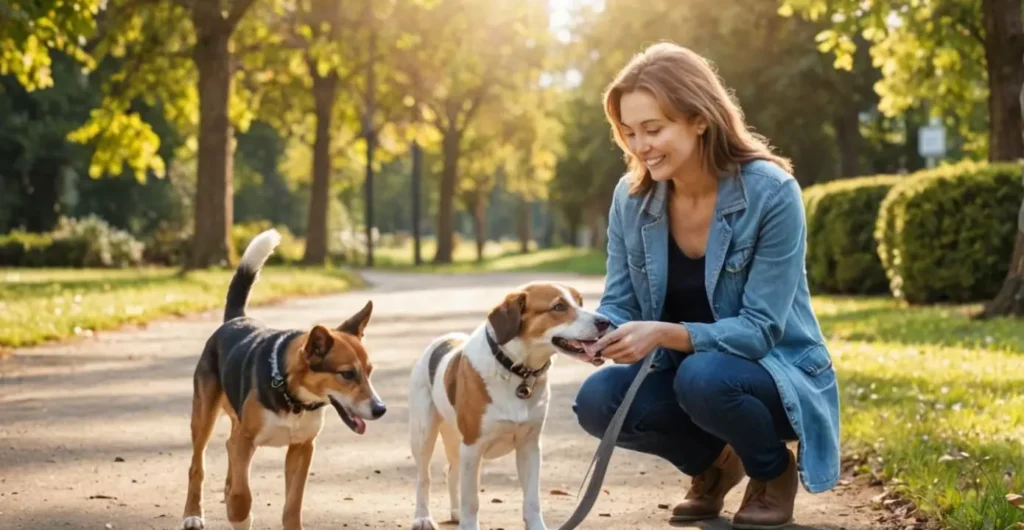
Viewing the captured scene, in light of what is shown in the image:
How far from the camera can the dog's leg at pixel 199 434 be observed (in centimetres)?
583

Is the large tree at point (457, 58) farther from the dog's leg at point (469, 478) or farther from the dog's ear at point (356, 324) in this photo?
the dog's leg at point (469, 478)

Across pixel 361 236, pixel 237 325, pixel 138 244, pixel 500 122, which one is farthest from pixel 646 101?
pixel 361 236

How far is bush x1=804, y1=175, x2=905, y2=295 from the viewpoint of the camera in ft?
72.1

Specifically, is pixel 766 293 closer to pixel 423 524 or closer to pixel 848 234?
pixel 423 524

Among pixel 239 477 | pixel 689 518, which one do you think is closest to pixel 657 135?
pixel 689 518

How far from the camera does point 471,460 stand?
5.53 m

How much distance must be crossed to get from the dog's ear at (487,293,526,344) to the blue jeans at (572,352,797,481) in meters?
0.75

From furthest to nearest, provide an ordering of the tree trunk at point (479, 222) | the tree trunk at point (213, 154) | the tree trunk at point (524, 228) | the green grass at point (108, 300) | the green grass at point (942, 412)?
the tree trunk at point (524, 228), the tree trunk at point (479, 222), the tree trunk at point (213, 154), the green grass at point (108, 300), the green grass at point (942, 412)

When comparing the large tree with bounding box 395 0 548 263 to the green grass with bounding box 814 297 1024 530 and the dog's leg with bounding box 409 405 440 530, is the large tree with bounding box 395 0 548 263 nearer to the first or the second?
the green grass with bounding box 814 297 1024 530

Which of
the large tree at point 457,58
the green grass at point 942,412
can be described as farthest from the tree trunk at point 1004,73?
the large tree at point 457,58

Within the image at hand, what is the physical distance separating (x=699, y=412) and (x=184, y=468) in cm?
310

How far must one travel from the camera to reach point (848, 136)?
39.9m

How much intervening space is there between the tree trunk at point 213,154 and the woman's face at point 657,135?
2163 cm

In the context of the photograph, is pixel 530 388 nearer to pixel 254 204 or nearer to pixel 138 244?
pixel 138 244
